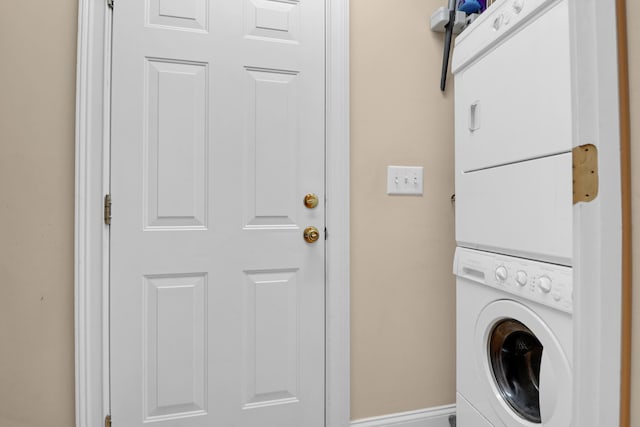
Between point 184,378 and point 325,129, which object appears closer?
point 184,378

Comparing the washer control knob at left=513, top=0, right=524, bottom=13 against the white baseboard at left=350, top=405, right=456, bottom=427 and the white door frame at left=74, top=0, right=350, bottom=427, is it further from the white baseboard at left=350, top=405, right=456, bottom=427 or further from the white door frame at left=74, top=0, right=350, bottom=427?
the white baseboard at left=350, top=405, right=456, bottom=427

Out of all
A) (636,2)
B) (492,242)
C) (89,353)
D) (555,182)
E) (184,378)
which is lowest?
(184,378)

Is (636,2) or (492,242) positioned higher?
(636,2)

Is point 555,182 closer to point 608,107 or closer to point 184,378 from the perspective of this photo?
point 608,107

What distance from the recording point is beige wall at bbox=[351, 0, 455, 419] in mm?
1541

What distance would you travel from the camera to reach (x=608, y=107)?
1.11 ft

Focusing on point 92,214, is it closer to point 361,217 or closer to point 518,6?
point 361,217

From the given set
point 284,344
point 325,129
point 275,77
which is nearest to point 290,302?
point 284,344

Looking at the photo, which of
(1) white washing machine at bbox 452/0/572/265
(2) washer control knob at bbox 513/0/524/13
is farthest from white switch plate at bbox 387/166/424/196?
(2) washer control knob at bbox 513/0/524/13

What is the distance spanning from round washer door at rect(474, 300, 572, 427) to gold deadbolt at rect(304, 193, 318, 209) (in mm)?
696

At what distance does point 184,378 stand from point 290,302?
0.46m

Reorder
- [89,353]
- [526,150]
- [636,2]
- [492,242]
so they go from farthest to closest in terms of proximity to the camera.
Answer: [89,353] → [492,242] → [526,150] → [636,2]

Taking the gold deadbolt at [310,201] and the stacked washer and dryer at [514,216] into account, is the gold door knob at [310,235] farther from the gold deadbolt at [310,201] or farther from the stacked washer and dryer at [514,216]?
the stacked washer and dryer at [514,216]

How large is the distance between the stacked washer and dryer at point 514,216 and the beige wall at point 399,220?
24cm
